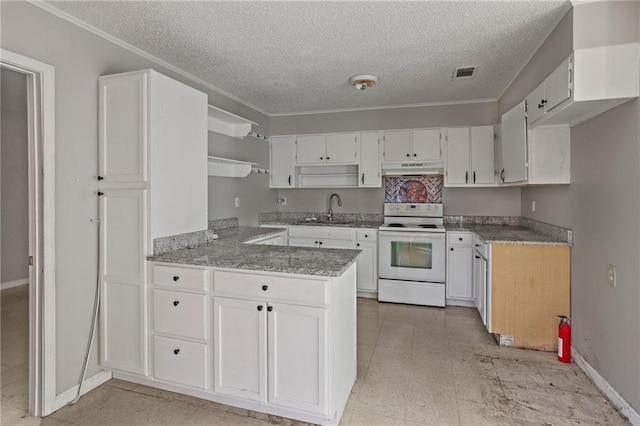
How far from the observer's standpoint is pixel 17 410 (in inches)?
79.1

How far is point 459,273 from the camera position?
12.5 feet

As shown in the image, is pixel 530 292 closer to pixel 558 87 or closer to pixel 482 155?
pixel 558 87

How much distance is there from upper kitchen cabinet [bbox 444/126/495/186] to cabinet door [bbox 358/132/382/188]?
0.88 meters

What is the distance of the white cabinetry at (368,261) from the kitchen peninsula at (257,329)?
6.36 feet

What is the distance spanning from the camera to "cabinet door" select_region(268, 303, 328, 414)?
1.76m

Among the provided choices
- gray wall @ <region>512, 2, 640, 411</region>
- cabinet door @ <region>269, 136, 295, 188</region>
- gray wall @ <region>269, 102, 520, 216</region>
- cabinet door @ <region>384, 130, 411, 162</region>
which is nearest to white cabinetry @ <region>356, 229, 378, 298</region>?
gray wall @ <region>269, 102, 520, 216</region>

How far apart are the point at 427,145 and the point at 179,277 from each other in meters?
3.39

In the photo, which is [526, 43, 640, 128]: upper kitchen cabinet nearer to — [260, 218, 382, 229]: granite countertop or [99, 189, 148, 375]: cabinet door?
[260, 218, 382, 229]: granite countertop

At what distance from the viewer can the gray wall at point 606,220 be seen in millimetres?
1837

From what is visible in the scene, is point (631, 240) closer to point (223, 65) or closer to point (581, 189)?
point (581, 189)

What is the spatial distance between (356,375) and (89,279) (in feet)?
6.64

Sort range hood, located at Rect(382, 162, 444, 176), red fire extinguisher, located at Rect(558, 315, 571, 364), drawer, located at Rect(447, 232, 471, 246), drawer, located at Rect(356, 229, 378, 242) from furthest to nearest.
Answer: range hood, located at Rect(382, 162, 444, 176) < drawer, located at Rect(356, 229, 378, 242) < drawer, located at Rect(447, 232, 471, 246) < red fire extinguisher, located at Rect(558, 315, 571, 364)

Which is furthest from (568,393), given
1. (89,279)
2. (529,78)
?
(89,279)

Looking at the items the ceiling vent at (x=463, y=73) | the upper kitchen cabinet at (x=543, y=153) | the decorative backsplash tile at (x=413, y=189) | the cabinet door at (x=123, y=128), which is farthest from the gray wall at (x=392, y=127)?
the cabinet door at (x=123, y=128)
